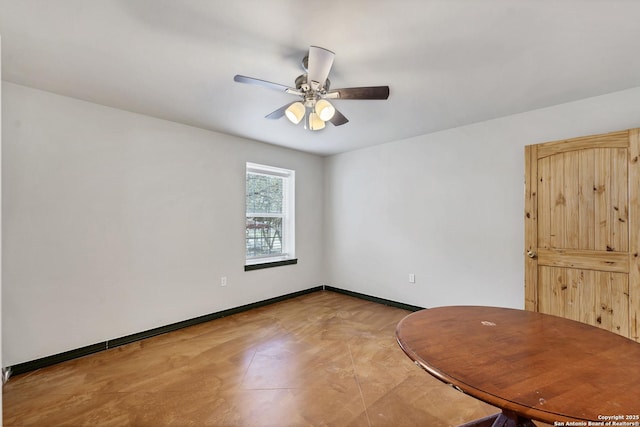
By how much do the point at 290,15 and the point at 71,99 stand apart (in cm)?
229

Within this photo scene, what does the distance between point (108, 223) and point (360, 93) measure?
2599 millimetres

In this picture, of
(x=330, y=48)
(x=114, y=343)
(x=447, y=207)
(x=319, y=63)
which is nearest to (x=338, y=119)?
(x=330, y=48)

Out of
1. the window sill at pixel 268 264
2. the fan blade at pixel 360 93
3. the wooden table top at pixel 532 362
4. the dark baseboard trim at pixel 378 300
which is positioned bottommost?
the dark baseboard trim at pixel 378 300

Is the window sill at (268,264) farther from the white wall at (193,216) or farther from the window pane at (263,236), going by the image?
the window pane at (263,236)

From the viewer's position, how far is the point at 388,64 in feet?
6.54

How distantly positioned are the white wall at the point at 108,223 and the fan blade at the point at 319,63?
6.95 feet

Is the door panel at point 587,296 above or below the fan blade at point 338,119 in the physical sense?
below

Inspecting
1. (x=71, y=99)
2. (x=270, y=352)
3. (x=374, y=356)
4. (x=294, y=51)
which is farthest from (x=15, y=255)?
(x=374, y=356)

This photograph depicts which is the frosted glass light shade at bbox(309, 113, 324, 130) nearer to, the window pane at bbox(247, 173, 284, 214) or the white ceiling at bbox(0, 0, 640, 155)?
the white ceiling at bbox(0, 0, 640, 155)

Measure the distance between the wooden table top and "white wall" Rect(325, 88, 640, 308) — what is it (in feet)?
6.15

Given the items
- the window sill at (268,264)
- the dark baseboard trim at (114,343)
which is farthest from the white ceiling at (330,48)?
the dark baseboard trim at (114,343)

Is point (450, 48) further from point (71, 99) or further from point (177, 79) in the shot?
point (71, 99)

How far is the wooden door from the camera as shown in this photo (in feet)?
7.30

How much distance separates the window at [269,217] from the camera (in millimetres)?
3986
